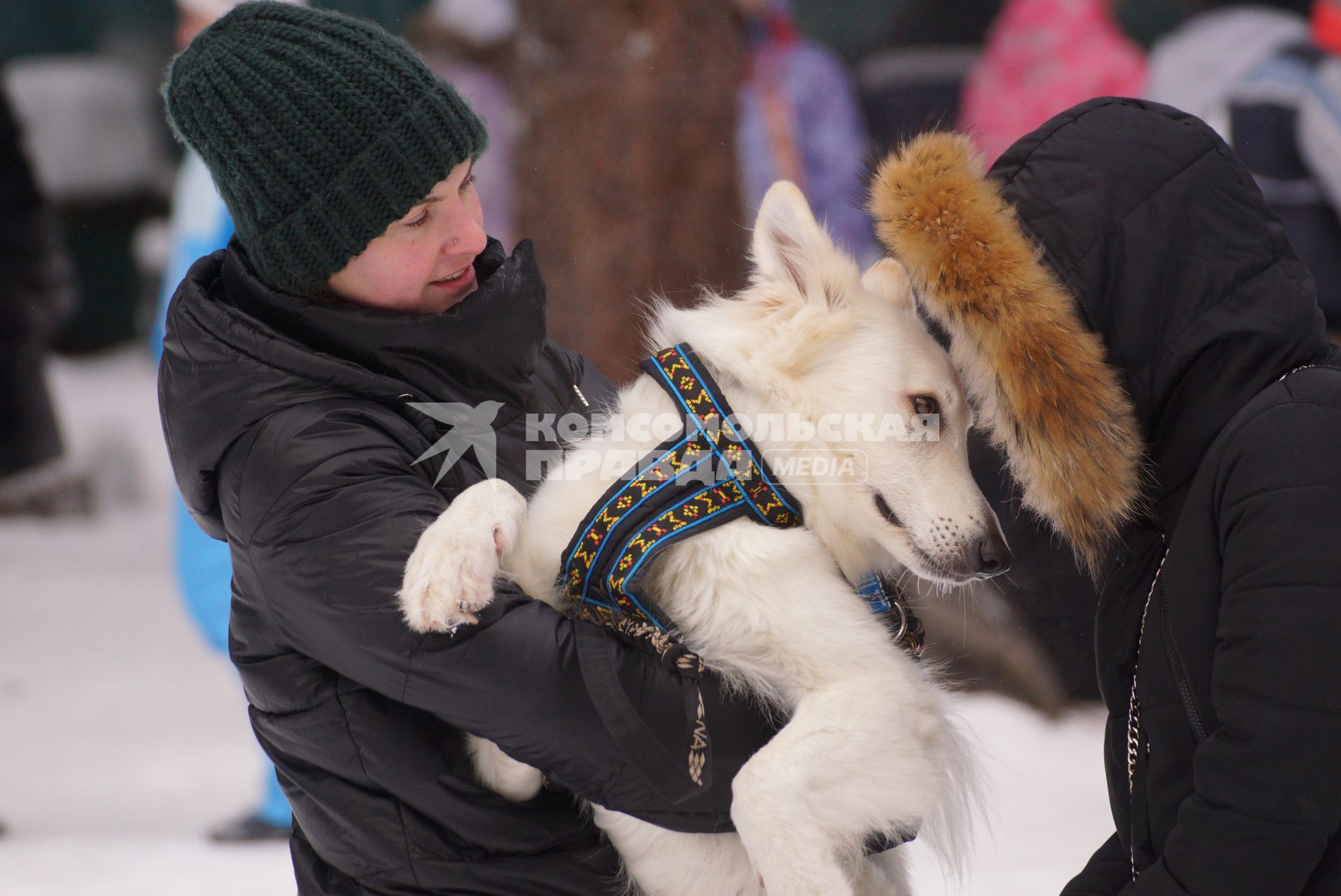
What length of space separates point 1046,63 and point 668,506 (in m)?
3.95

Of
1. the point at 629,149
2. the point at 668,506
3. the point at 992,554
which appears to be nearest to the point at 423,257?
the point at 668,506

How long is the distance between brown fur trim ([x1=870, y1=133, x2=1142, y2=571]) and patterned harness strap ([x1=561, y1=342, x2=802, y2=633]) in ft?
1.02

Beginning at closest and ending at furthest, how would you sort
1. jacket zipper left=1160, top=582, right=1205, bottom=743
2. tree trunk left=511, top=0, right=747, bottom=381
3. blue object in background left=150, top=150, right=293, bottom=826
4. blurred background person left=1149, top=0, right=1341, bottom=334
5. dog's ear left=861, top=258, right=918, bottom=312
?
jacket zipper left=1160, top=582, right=1205, bottom=743 < dog's ear left=861, top=258, right=918, bottom=312 < blue object in background left=150, top=150, right=293, bottom=826 < blurred background person left=1149, top=0, right=1341, bottom=334 < tree trunk left=511, top=0, right=747, bottom=381

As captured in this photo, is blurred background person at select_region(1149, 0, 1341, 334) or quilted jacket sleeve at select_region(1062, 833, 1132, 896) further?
blurred background person at select_region(1149, 0, 1341, 334)

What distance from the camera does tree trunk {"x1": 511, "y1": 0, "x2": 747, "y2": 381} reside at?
377 centimetres

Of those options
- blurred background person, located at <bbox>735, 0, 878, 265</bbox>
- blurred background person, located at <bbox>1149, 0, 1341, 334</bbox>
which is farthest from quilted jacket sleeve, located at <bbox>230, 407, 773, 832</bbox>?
blurred background person, located at <bbox>1149, 0, 1341, 334</bbox>

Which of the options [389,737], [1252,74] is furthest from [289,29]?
[1252,74]

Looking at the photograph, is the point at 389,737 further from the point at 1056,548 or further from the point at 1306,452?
the point at 1056,548

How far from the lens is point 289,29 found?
135 centimetres

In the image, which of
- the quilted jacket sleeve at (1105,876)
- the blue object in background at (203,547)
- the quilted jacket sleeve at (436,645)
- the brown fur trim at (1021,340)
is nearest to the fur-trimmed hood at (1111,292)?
the brown fur trim at (1021,340)

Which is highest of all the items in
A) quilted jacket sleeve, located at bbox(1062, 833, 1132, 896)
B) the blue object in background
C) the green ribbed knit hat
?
the green ribbed knit hat

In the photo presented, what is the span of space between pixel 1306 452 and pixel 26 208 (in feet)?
16.9

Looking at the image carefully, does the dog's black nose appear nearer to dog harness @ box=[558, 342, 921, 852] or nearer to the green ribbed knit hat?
dog harness @ box=[558, 342, 921, 852]

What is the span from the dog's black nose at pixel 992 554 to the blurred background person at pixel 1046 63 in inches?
129
